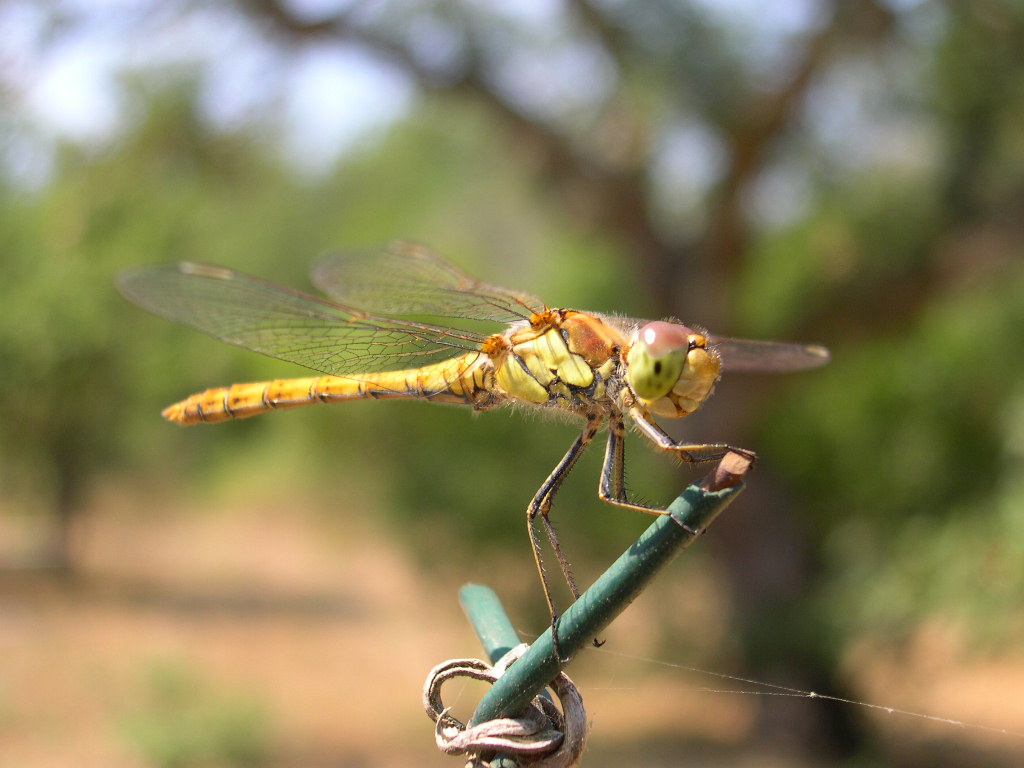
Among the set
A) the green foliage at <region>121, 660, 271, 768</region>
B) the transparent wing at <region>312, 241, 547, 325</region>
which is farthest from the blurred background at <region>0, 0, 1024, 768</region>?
the transparent wing at <region>312, 241, 547, 325</region>

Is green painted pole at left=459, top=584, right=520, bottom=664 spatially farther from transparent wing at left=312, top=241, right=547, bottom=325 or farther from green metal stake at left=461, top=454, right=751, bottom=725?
transparent wing at left=312, top=241, right=547, bottom=325

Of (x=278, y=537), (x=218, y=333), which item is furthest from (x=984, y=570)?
(x=278, y=537)

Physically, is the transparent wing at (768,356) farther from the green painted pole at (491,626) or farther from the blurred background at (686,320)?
the blurred background at (686,320)

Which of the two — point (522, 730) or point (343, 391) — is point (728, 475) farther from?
point (343, 391)

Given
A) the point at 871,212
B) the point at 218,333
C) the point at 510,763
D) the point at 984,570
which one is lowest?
the point at 510,763

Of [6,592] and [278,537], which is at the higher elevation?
[278,537]

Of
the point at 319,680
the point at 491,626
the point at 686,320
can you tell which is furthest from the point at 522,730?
the point at 319,680

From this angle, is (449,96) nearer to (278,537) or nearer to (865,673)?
(865,673)
